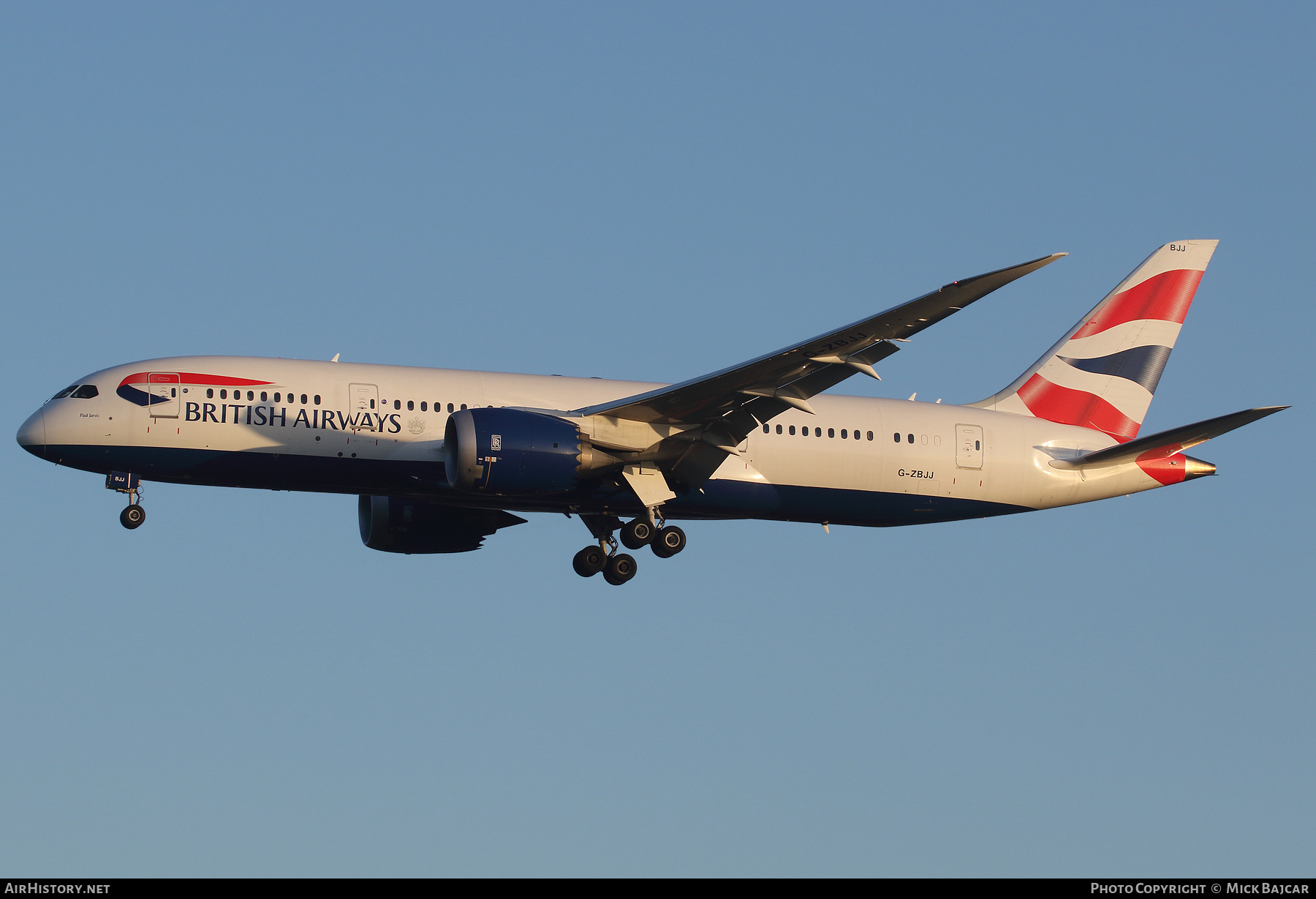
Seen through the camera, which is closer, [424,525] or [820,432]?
[820,432]

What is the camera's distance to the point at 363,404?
3253 cm

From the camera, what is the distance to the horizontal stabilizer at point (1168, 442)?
31833 mm

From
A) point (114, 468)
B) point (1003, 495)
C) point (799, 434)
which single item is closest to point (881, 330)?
point (799, 434)

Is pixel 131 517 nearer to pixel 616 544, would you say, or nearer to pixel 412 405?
pixel 412 405

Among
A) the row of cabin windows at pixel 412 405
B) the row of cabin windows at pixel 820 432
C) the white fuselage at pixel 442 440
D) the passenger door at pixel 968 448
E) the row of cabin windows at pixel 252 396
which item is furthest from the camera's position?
the passenger door at pixel 968 448

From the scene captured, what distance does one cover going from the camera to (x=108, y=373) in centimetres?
3278

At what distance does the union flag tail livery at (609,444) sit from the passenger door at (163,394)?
35 mm

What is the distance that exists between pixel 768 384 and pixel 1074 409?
1147 cm

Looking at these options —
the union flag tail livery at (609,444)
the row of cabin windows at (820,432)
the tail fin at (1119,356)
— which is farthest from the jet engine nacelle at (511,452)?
the tail fin at (1119,356)

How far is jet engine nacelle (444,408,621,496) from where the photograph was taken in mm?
30625

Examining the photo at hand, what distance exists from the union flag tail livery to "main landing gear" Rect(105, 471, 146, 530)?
41 millimetres

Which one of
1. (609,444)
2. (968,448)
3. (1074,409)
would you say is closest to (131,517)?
(609,444)

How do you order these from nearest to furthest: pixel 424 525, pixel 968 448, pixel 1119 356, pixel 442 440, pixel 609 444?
pixel 609 444 → pixel 442 440 → pixel 968 448 → pixel 424 525 → pixel 1119 356

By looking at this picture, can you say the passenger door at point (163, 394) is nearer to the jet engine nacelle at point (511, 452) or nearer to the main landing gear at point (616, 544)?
the jet engine nacelle at point (511, 452)
